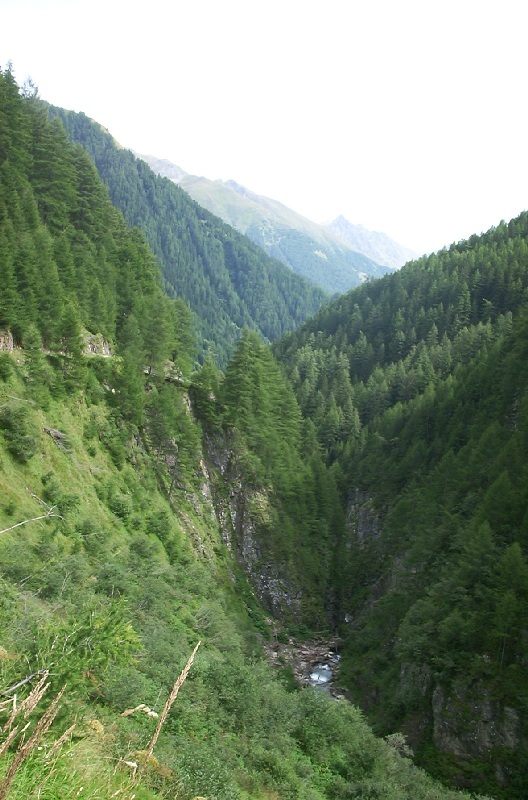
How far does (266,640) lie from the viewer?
185ft

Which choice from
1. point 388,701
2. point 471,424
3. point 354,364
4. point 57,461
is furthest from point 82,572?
point 354,364

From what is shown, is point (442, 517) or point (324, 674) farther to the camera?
point (442, 517)

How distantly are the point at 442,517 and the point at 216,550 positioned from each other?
2593 centimetres

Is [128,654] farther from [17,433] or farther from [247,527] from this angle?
[247,527]

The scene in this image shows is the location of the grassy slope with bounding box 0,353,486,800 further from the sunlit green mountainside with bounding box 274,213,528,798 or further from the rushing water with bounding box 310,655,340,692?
the sunlit green mountainside with bounding box 274,213,528,798

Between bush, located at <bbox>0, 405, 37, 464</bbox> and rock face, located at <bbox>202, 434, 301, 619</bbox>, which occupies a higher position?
bush, located at <bbox>0, 405, 37, 464</bbox>

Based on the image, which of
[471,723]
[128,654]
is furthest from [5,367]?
[471,723]

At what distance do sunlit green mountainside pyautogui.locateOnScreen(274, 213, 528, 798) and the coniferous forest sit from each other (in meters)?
0.25

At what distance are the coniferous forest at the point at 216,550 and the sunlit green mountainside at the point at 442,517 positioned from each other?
0.81ft

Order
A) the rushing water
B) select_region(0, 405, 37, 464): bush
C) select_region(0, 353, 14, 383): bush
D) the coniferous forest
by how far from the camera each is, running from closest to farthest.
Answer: the coniferous forest → select_region(0, 405, 37, 464): bush → select_region(0, 353, 14, 383): bush → the rushing water

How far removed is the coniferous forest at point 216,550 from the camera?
1202 centimetres

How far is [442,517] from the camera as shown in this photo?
55.8 metres

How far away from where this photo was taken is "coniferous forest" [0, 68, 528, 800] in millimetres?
12023

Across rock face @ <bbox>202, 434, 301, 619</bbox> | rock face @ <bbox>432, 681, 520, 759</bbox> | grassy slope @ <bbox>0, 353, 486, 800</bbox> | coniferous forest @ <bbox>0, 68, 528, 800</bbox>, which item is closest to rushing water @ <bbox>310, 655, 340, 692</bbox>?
coniferous forest @ <bbox>0, 68, 528, 800</bbox>
